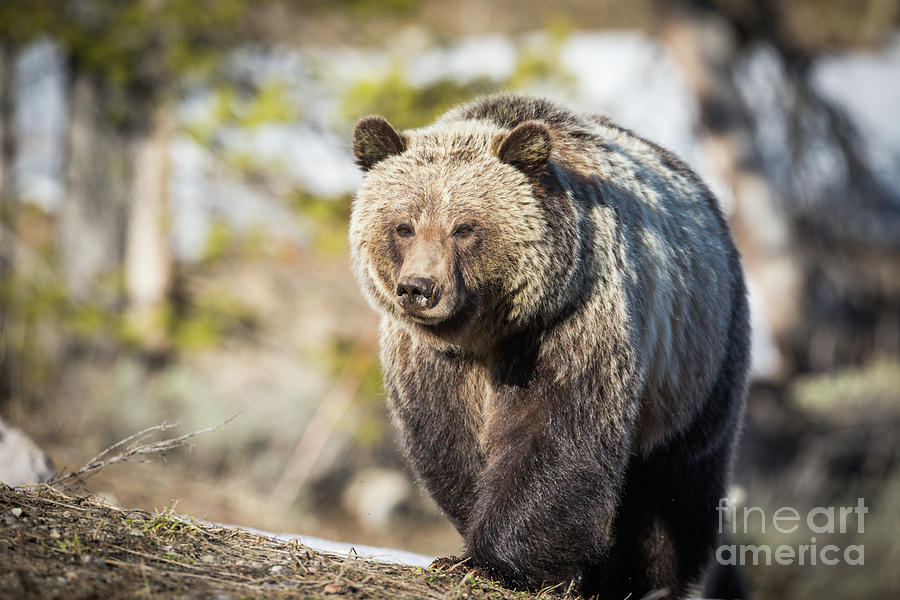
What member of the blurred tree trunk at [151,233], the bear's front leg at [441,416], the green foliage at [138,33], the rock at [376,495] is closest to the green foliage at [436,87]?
the green foliage at [138,33]

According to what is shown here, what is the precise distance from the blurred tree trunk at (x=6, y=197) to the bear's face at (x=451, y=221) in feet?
28.0

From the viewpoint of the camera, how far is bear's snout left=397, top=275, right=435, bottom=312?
3928mm

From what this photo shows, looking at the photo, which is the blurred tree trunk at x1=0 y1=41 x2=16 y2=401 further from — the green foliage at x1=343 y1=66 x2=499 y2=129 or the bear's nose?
the bear's nose

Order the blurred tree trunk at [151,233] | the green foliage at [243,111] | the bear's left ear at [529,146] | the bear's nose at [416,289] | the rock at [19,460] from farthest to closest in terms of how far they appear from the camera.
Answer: the blurred tree trunk at [151,233] → the green foliage at [243,111] → the rock at [19,460] → the bear's left ear at [529,146] → the bear's nose at [416,289]

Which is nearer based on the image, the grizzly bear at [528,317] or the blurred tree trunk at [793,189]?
the grizzly bear at [528,317]

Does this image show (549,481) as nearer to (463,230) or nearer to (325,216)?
(463,230)

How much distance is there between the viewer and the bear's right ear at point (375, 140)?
4.43m

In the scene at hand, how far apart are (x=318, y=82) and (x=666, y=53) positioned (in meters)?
5.72

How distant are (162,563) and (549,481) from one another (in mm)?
1696

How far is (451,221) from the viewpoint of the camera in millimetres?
4211

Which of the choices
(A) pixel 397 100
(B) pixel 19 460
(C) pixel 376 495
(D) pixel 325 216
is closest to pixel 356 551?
(B) pixel 19 460

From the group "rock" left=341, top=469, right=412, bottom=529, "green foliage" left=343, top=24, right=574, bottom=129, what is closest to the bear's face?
"green foliage" left=343, top=24, right=574, bottom=129

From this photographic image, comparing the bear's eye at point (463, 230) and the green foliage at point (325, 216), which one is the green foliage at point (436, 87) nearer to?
the green foliage at point (325, 216)

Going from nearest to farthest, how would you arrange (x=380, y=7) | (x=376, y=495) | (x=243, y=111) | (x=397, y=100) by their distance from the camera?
(x=397, y=100) → (x=243, y=111) → (x=380, y=7) → (x=376, y=495)
